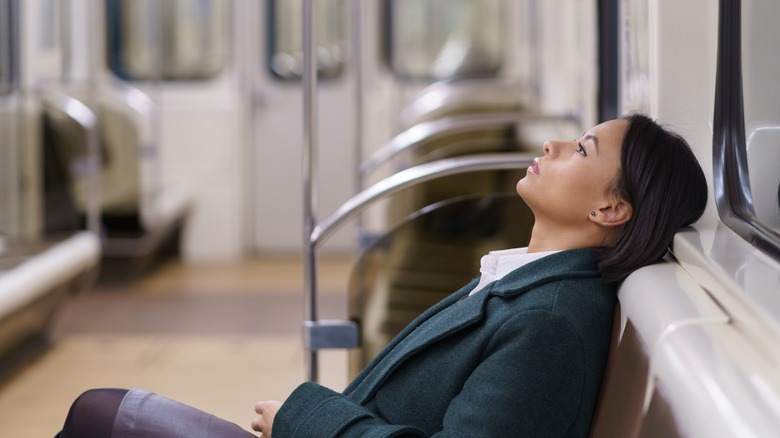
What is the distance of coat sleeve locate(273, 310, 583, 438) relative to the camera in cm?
145

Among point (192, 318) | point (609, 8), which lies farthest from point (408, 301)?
point (192, 318)

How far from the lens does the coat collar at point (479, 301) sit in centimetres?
161

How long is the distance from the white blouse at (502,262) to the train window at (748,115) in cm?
35

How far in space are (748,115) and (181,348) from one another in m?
3.54

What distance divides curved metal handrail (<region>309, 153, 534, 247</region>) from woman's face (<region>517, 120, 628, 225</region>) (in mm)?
923

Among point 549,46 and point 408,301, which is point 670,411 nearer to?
point 408,301

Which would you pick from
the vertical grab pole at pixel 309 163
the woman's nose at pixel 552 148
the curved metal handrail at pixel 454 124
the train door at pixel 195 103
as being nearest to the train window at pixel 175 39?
the train door at pixel 195 103

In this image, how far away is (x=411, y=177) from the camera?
265 cm

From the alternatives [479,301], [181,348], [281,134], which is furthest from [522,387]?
[281,134]

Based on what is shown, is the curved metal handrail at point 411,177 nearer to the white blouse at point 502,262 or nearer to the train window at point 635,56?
the train window at point 635,56

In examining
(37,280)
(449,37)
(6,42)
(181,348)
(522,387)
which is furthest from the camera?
(449,37)

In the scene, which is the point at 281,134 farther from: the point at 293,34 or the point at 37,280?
the point at 37,280

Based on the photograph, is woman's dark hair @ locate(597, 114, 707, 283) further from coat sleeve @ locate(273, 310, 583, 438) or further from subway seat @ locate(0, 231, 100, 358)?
subway seat @ locate(0, 231, 100, 358)

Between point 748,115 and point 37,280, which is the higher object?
point 748,115
